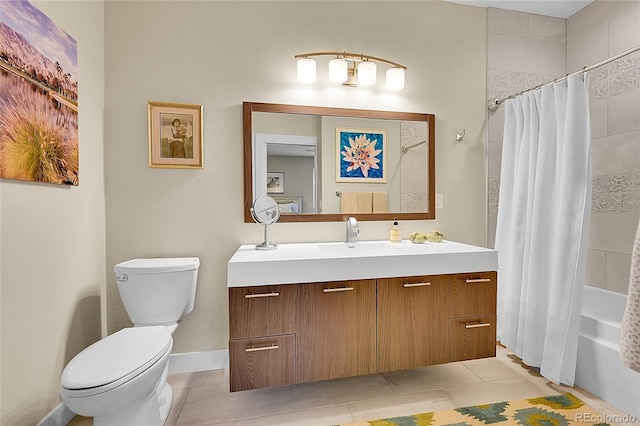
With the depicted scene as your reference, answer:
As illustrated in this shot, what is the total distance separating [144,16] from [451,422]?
2858mm

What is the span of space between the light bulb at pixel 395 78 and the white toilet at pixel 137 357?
173 cm

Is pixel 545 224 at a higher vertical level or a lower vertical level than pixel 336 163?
lower

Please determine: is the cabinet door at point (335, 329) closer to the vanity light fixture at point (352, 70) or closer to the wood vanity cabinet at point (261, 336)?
the wood vanity cabinet at point (261, 336)

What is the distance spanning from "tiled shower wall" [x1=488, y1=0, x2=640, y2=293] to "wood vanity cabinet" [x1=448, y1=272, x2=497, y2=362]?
0.83 m

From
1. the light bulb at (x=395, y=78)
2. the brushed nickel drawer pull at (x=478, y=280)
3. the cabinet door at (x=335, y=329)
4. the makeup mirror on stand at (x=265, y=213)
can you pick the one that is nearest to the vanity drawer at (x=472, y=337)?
the brushed nickel drawer pull at (x=478, y=280)

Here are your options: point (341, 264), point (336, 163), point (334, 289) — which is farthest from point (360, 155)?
point (334, 289)

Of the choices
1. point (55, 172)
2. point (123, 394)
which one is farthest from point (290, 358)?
point (55, 172)

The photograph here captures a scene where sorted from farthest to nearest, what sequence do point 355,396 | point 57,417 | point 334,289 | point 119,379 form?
point 355,396 < point 334,289 < point 57,417 < point 119,379

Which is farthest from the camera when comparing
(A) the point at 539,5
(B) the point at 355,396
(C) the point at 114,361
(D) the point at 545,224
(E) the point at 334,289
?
(A) the point at 539,5

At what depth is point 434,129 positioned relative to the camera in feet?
7.83

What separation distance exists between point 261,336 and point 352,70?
1.78 meters

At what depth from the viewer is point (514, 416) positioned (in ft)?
5.24

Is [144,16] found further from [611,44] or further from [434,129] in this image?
[611,44]

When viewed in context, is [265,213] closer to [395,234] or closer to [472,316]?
[395,234]
